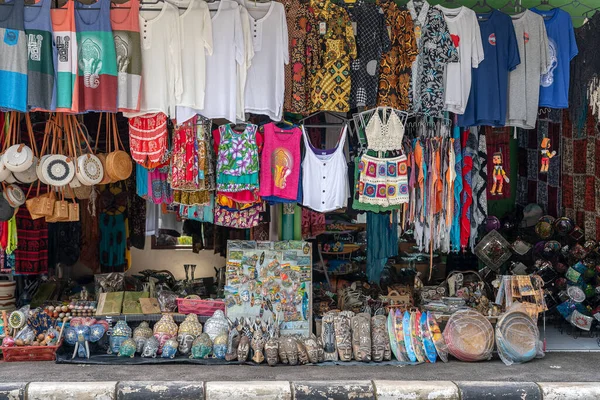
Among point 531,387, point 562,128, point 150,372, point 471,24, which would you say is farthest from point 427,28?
point 150,372

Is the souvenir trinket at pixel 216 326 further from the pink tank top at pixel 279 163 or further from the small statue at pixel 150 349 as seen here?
the pink tank top at pixel 279 163

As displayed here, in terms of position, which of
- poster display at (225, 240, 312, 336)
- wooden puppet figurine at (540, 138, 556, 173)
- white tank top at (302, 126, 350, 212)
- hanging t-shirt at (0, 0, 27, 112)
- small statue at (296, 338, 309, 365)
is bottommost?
small statue at (296, 338, 309, 365)

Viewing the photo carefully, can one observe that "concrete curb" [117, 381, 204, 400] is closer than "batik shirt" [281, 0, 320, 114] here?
Yes

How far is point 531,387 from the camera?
6672mm

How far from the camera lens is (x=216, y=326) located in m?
7.70

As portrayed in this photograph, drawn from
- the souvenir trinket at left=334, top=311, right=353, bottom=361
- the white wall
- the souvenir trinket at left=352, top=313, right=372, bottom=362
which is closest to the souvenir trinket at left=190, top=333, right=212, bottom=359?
the souvenir trinket at left=334, top=311, right=353, bottom=361

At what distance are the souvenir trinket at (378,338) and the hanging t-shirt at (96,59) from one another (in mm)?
3197

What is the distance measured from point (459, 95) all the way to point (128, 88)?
3.17 m

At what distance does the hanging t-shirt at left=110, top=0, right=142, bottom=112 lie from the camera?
7.21 meters

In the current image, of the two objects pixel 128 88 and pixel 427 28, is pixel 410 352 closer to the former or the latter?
pixel 427 28

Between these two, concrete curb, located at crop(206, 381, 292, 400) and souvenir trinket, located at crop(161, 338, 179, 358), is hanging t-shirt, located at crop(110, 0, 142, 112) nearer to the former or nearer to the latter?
souvenir trinket, located at crop(161, 338, 179, 358)

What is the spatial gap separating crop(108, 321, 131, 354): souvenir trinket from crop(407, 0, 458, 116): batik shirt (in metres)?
3.54

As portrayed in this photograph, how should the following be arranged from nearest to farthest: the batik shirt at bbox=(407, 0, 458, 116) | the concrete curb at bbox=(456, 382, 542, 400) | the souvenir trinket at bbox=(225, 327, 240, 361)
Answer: the concrete curb at bbox=(456, 382, 542, 400), the souvenir trinket at bbox=(225, 327, 240, 361), the batik shirt at bbox=(407, 0, 458, 116)

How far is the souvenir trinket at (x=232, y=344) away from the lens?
7.32 meters
